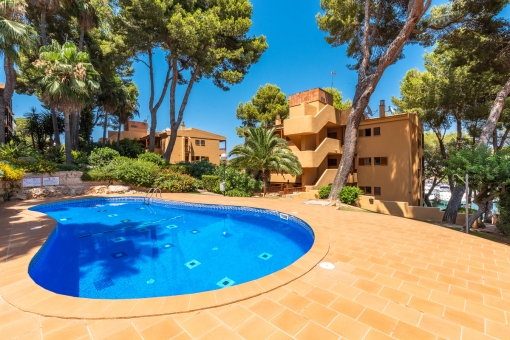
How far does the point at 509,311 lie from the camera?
2.95 meters

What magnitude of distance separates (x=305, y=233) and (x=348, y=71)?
1561cm

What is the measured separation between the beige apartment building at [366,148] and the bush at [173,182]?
9.35 metres

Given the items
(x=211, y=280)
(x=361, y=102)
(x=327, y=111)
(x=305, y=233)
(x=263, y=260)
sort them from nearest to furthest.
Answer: (x=211, y=280), (x=263, y=260), (x=305, y=233), (x=361, y=102), (x=327, y=111)

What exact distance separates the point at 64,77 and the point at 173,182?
921cm

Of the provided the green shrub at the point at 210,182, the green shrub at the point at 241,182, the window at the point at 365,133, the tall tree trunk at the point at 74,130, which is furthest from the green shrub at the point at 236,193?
the tall tree trunk at the point at 74,130

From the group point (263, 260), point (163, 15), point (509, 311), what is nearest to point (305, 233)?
point (263, 260)

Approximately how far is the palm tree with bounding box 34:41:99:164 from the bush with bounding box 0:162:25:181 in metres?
4.44

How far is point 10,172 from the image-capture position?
36.5 ft

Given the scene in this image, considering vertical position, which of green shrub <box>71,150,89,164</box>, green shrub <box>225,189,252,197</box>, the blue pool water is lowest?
the blue pool water

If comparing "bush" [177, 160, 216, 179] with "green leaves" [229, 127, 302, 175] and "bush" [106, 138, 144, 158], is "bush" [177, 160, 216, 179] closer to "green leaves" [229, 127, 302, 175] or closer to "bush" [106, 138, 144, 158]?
"green leaves" [229, 127, 302, 175]

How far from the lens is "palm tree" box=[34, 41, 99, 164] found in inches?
513

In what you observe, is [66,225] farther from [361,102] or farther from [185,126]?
[185,126]

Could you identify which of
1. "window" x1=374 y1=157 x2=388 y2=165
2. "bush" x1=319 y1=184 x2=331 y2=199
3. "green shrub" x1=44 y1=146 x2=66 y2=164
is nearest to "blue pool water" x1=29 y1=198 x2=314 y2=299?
"bush" x1=319 y1=184 x2=331 y2=199

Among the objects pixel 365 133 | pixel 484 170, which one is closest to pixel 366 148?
pixel 365 133
